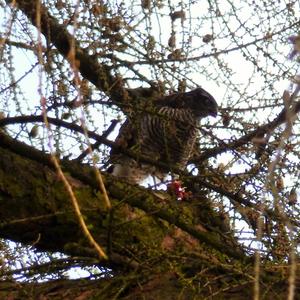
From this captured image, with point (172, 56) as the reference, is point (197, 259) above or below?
below

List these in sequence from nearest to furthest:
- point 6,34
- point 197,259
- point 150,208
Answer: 1. point 6,34
2. point 197,259
3. point 150,208

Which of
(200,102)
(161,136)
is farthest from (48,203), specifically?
(200,102)

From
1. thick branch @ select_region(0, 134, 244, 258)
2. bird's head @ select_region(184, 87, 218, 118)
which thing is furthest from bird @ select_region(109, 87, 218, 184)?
thick branch @ select_region(0, 134, 244, 258)

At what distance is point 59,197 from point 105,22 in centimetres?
63

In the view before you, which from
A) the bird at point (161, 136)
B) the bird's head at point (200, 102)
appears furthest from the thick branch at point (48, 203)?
the bird's head at point (200, 102)

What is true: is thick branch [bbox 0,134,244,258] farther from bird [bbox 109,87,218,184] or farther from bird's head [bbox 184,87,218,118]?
bird's head [bbox 184,87,218,118]

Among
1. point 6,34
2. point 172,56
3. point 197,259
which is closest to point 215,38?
point 172,56

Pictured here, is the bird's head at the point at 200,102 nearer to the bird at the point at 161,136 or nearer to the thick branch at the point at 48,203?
the bird at the point at 161,136

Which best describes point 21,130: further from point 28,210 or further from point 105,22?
point 105,22

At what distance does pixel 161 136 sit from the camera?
3.99 meters

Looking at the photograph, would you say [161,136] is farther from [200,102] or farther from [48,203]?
[48,203]

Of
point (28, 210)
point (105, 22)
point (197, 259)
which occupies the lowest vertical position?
point (197, 259)

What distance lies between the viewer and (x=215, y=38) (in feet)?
10.1

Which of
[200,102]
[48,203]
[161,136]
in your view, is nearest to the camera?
[48,203]
